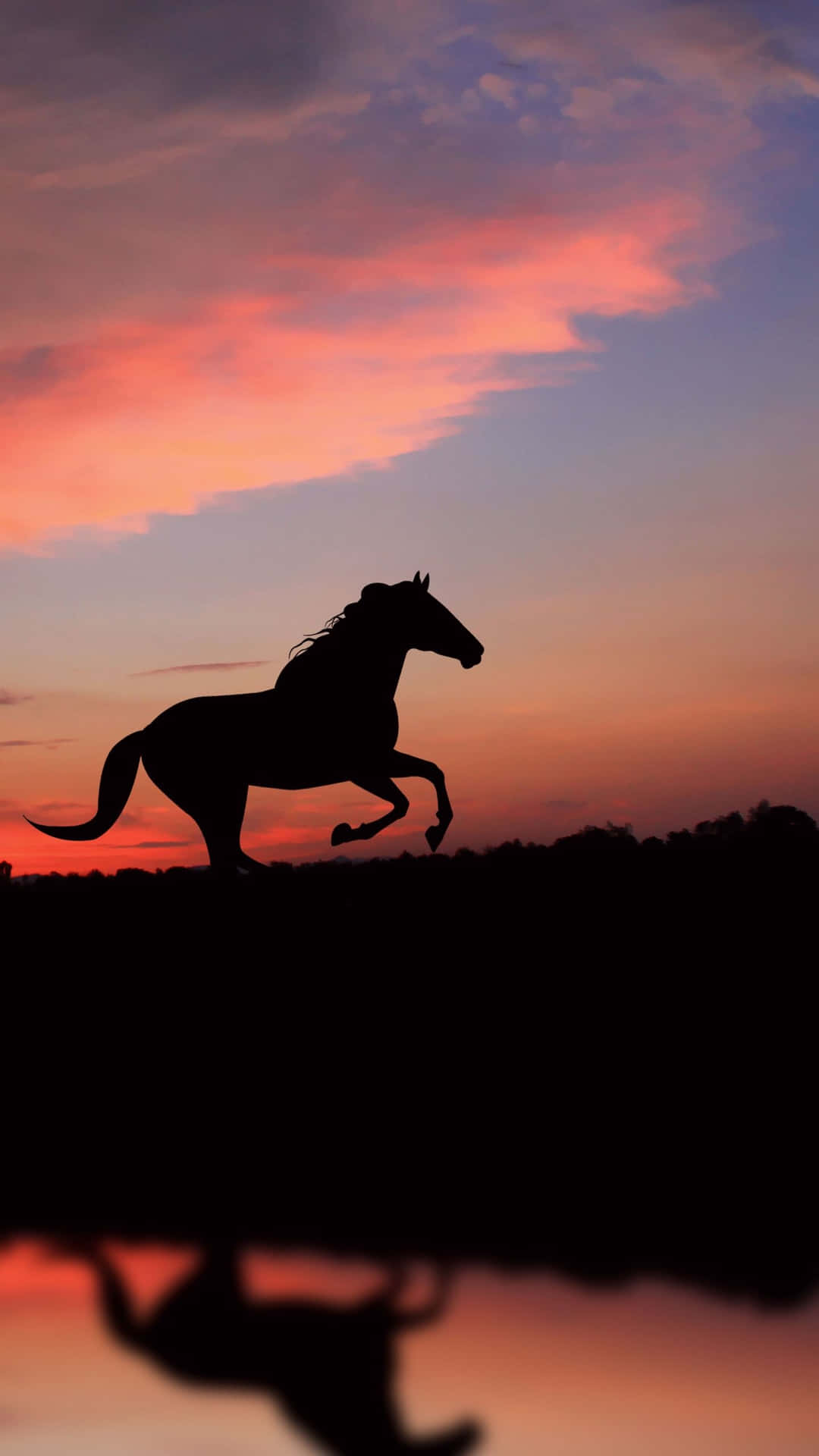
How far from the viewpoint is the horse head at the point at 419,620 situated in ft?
43.7

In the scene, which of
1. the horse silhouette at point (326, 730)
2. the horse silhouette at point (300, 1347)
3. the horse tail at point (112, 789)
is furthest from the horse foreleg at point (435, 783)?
the horse silhouette at point (300, 1347)

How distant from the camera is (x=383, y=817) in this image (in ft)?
43.2

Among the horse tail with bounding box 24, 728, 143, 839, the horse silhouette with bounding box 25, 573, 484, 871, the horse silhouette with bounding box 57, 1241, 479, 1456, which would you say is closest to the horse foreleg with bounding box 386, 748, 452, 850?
the horse silhouette with bounding box 25, 573, 484, 871

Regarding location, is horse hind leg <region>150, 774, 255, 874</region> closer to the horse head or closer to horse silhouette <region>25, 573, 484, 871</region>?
horse silhouette <region>25, 573, 484, 871</region>

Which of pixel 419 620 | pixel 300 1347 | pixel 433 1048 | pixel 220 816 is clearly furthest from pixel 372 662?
pixel 300 1347

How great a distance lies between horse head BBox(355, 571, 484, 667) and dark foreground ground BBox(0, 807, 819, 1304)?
Result: 2.07 m

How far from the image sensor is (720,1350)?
20.8 ft

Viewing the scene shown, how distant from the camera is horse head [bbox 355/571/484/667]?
1333 cm

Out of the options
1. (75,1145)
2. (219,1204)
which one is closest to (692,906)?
(219,1204)

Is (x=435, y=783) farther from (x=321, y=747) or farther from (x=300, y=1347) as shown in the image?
(x=300, y=1347)

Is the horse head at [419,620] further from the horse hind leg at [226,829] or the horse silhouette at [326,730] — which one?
the horse hind leg at [226,829]

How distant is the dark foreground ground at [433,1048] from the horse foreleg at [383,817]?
761 mm

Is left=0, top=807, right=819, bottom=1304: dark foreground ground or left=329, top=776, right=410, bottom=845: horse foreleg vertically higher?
left=329, top=776, right=410, bottom=845: horse foreleg

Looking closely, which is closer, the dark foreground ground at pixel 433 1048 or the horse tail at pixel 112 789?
the dark foreground ground at pixel 433 1048
